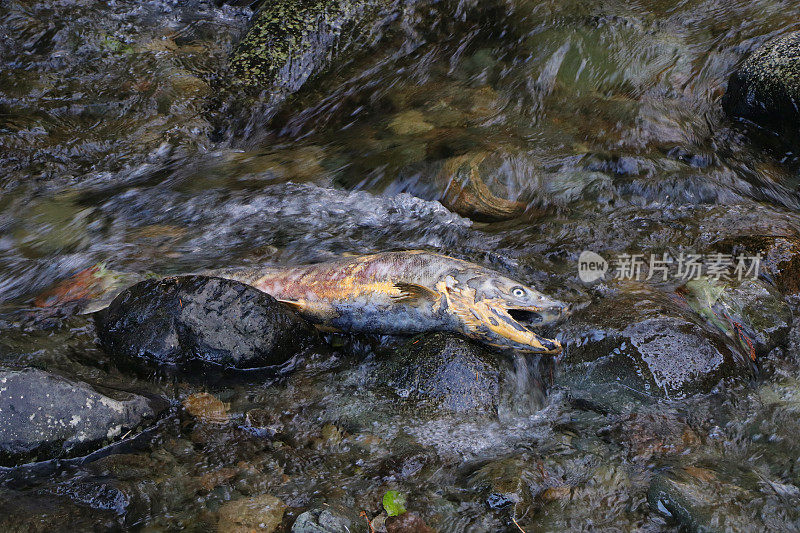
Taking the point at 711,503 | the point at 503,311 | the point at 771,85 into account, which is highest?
the point at 771,85

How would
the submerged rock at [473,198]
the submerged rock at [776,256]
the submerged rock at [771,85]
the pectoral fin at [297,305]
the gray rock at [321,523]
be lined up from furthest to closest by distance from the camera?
the submerged rock at [771,85] → the submerged rock at [473,198] → the submerged rock at [776,256] → the pectoral fin at [297,305] → the gray rock at [321,523]

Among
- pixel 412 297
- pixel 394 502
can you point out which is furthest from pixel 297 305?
pixel 394 502

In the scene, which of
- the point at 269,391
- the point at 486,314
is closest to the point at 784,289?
the point at 486,314

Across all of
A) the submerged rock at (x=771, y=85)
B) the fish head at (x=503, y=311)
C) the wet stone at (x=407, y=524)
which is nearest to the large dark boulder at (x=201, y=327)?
the fish head at (x=503, y=311)

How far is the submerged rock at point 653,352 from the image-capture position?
382cm

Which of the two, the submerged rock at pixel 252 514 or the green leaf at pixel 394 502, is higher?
the submerged rock at pixel 252 514

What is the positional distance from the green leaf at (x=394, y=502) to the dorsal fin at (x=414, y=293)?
4.32 ft

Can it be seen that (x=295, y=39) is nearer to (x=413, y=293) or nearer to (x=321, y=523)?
(x=413, y=293)

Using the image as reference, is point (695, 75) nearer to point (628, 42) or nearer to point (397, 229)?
point (628, 42)

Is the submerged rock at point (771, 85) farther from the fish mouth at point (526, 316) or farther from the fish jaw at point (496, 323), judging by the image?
the fish mouth at point (526, 316)

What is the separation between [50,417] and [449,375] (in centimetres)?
222

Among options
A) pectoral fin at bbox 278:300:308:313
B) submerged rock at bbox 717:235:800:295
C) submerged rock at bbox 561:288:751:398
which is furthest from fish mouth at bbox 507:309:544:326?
submerged rock at bbox 717:235:800:295

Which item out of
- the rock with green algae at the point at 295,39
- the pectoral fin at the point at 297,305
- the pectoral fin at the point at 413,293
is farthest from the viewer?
the rock with green algae at the point at 295,39

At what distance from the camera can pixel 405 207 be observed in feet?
18.8
